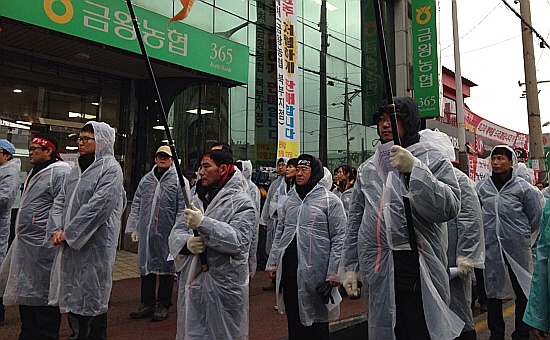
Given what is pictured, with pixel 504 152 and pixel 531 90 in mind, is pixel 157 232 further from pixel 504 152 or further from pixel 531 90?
pixel 531 90

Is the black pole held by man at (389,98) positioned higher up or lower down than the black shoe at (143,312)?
higher up

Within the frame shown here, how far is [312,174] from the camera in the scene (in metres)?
4.53

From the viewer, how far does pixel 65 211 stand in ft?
13.6

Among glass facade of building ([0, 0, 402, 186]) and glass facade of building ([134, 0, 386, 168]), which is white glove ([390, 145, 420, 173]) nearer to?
glass facade of building ([0, 0, 402, 186])

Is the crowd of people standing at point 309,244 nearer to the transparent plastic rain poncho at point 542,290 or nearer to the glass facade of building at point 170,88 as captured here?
the transparent plastic rain poncho at point 542,290

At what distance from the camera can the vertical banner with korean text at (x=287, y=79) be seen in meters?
9.80

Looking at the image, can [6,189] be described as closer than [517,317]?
No

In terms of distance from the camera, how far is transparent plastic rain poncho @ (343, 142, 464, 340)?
2676 mm

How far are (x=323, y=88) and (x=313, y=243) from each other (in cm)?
1067

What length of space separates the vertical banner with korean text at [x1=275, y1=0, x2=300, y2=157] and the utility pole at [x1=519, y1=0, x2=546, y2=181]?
530cm

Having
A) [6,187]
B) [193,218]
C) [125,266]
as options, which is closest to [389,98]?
[193,218]

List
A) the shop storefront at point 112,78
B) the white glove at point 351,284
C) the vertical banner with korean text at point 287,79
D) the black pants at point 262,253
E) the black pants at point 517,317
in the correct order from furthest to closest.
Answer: the vertical banner with korean text at point 287,79, the black pants at point 262,253, the shop storefront at point 112,78, the black pants at point 517,317, the white glove at point 351,284

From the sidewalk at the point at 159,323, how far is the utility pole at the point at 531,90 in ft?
22.4

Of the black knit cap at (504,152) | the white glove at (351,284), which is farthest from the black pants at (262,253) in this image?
the white glove at (351,284)
